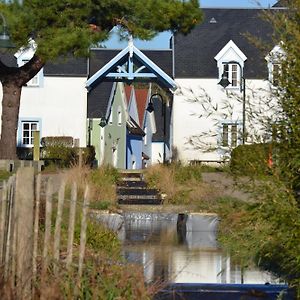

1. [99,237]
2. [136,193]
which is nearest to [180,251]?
[99,237]

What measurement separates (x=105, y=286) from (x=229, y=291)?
11.1ft

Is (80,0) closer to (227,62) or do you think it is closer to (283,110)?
(227,62)

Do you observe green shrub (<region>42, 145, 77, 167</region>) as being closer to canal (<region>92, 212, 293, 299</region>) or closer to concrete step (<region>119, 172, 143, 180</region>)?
concrete step (<region>119, 172, 143, 180</region>)

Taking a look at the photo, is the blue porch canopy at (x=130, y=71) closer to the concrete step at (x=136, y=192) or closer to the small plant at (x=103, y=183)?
the small plant at (x=103, y=183)

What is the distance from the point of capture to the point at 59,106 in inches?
1729

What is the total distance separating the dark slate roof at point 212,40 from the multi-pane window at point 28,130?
744 centimetres

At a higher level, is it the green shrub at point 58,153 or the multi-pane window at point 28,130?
the multi-pane window at point 28,130

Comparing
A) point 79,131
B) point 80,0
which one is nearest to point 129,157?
point 79,131

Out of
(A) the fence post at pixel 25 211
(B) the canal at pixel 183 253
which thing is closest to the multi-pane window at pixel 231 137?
(B) the canal at pixel 183 253

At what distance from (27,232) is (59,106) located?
118 feet

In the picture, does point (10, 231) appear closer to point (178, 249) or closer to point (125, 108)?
point (178, 249)

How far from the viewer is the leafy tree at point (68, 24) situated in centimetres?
2714

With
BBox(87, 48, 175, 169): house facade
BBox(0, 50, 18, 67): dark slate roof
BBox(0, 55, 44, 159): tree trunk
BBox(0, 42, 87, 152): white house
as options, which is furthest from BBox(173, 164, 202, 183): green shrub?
BBox(0, 50, 18, 67): dark slate roof

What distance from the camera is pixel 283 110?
862 centimetres
